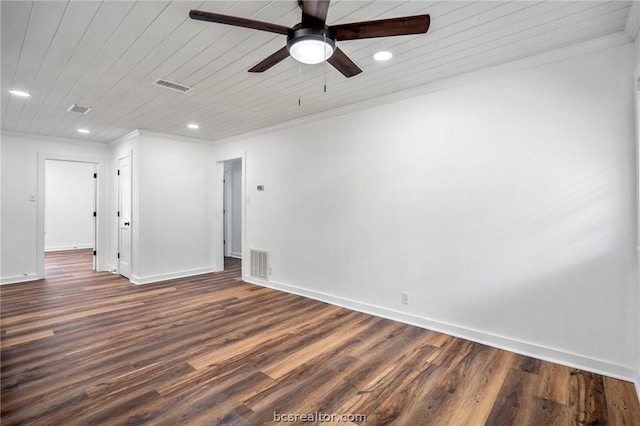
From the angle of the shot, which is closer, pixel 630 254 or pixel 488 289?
pixel 630 254

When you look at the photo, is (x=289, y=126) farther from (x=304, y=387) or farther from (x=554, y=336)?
(x=554, y=336)

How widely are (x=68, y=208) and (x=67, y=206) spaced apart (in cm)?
6

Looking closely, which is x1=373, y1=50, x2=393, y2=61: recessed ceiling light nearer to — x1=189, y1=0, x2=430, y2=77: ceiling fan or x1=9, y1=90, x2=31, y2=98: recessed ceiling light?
x1=189, y1=0, x2=430, y2=77: ceiling fan

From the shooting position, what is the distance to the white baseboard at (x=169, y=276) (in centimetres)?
512

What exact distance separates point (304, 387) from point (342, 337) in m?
0.91

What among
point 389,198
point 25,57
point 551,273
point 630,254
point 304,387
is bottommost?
point 304,387

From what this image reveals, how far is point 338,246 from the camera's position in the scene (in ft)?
13.4

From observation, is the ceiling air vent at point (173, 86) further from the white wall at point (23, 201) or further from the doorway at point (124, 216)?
the white wall at point (23, 201)

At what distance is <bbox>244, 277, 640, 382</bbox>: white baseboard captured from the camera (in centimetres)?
234

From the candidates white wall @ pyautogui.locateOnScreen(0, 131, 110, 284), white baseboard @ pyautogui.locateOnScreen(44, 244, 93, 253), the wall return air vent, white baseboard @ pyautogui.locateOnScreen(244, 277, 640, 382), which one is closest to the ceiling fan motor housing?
white baseboard @ pyautogui.locateOnScreen(244, 277, 640, 382)

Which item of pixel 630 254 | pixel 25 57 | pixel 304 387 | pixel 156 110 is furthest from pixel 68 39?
pixel 630 254

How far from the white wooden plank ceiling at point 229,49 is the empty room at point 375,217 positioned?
2cm

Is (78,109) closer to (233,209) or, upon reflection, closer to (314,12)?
A: (314,12)

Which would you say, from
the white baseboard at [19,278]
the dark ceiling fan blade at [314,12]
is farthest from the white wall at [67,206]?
the dark ceiling fan blade at [314,12]
